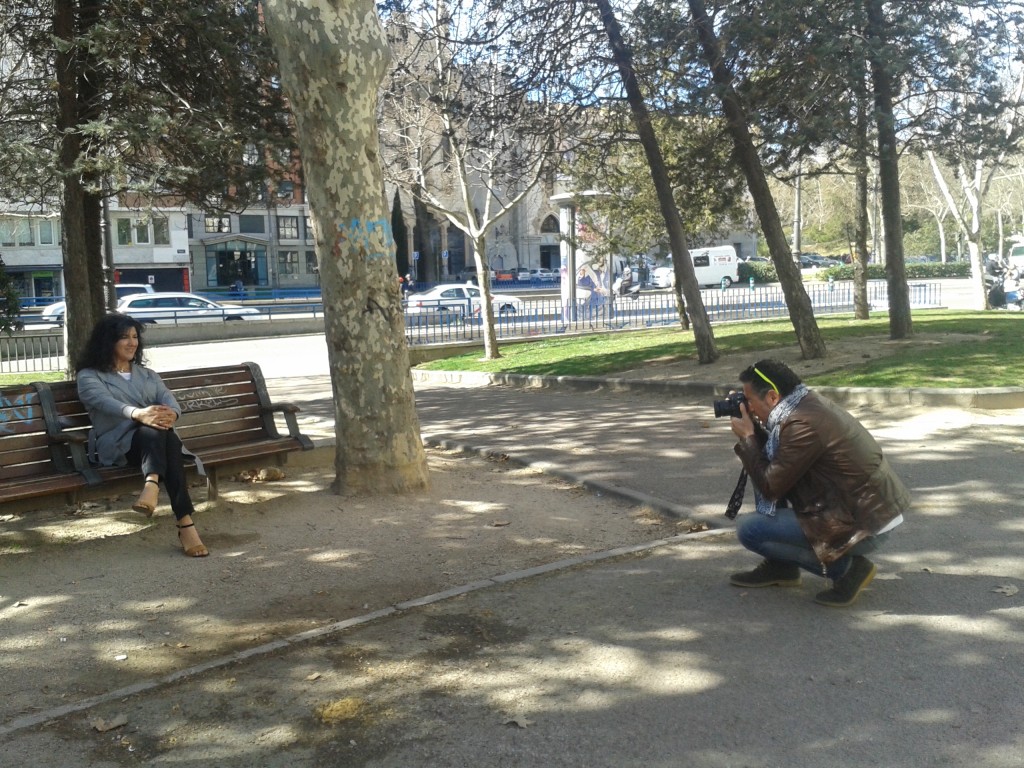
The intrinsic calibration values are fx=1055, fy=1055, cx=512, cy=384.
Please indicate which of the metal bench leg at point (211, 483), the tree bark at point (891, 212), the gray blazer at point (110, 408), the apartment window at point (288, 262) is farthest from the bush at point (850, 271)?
the gray blazer at point (110, 408)

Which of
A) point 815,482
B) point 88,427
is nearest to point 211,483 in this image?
point 88,427

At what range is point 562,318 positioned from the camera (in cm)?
2839

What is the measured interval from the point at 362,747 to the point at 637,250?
70.3 ft

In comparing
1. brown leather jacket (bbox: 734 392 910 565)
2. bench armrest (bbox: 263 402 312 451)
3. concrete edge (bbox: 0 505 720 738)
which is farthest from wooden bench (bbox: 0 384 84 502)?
brown leather jacket (bbox: 734 392 910 565)

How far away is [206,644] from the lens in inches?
204

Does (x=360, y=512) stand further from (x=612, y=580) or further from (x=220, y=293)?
(x=220, y=293)

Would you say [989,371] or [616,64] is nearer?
[989,371]

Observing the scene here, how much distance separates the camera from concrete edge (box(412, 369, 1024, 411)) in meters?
10.8

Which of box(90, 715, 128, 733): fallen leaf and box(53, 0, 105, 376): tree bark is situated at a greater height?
box(53, 0, 105, 376): tree bark

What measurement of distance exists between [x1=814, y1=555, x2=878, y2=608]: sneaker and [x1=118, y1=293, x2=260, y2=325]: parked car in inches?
1255

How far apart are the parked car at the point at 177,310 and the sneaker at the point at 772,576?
31373mm

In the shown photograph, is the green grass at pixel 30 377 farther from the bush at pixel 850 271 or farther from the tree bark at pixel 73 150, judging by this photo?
the bush at pixel 850 271

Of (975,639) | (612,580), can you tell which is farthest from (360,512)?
(975,639)

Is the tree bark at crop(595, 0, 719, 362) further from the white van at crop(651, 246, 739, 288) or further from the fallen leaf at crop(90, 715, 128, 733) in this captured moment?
the white van at crop(651, 246, 739, 288)
